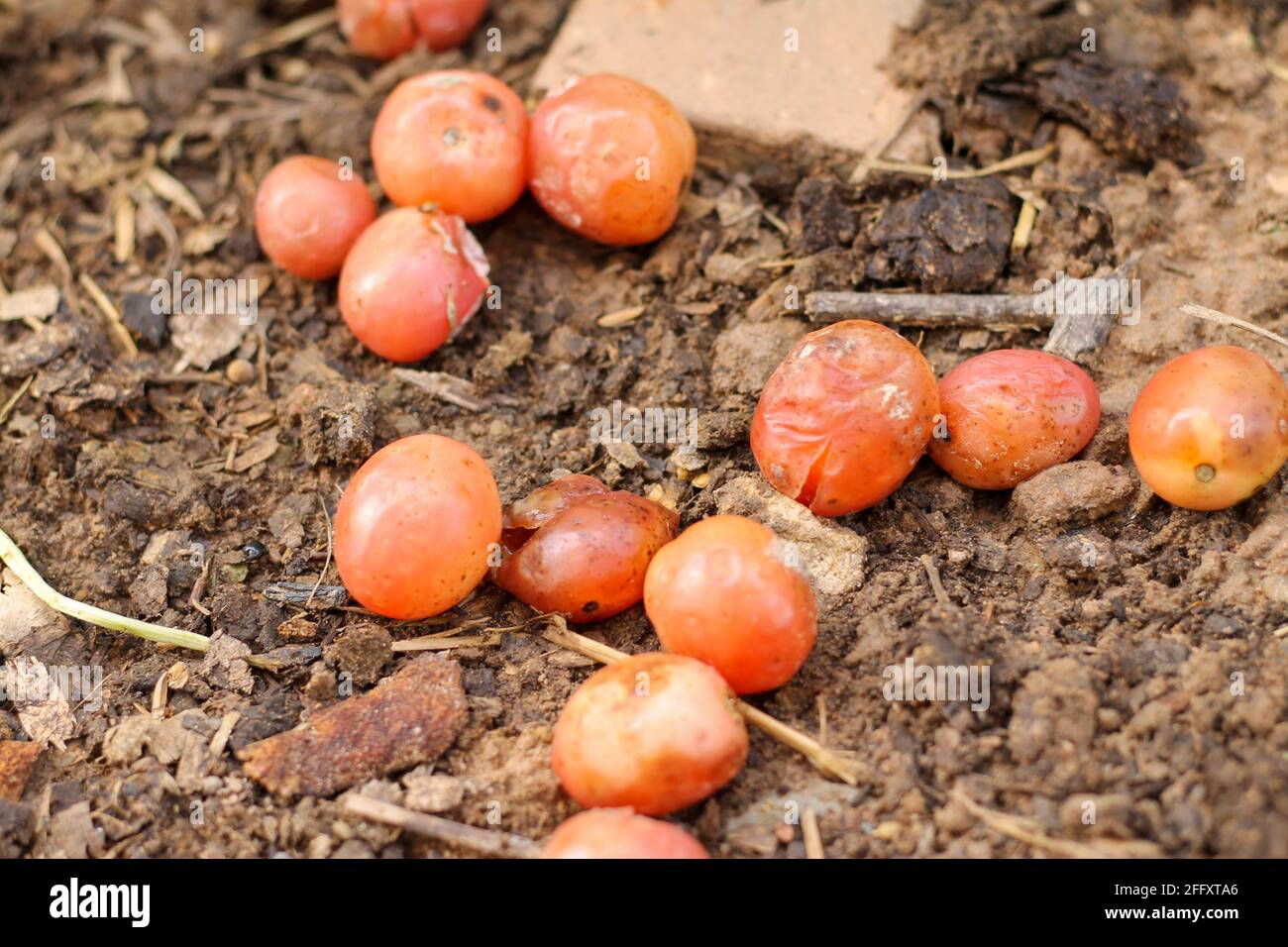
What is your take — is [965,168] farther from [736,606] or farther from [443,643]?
[443,643]

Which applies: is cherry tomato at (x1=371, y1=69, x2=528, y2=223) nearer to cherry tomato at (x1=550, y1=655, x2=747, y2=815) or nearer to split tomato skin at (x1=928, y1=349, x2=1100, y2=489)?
split tomato skin at (x1=928, y1=349, x2=1100, y2=489)

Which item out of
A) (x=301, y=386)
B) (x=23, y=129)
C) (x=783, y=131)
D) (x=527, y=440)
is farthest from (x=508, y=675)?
(x=23, y=129)

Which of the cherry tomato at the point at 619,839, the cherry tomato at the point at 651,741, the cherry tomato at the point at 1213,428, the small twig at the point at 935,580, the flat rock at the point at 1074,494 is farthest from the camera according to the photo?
the flat rock at the point at 1074,494

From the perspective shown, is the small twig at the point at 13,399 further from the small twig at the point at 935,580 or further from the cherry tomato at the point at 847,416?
the small twig at the point at 935,580

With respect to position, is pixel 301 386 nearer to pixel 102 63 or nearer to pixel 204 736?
pixel 204 736

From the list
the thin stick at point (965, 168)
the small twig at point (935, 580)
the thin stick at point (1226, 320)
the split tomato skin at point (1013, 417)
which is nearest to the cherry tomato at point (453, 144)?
the thin stick at point (965, 168)

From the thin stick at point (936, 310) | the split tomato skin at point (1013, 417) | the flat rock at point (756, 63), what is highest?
the flat rock at point (756, 63)

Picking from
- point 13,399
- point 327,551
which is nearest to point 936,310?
point 327,551
